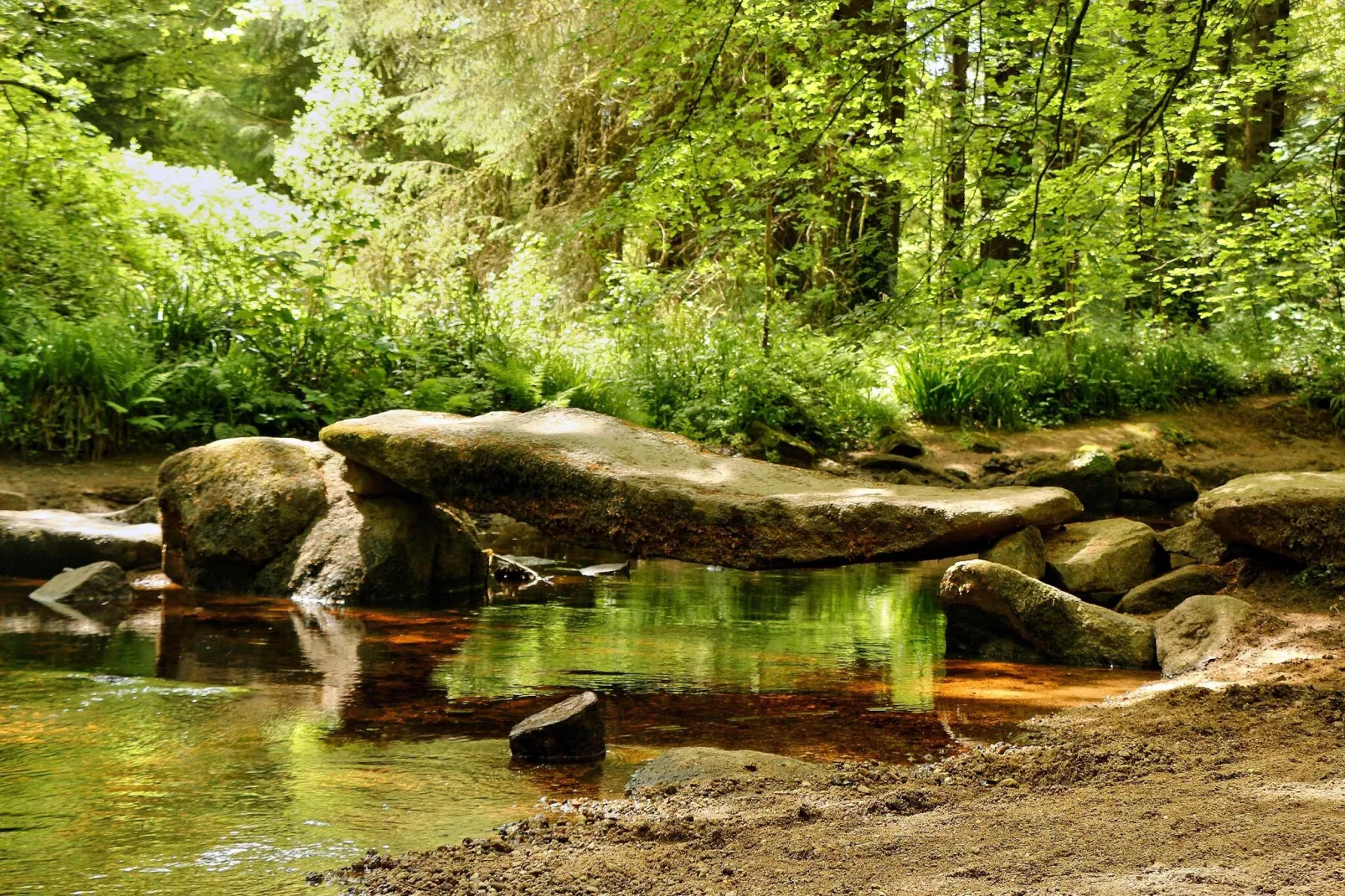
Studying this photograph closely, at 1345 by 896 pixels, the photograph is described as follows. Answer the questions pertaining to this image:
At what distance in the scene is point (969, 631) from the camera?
6336mm

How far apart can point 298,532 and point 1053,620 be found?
5.09m

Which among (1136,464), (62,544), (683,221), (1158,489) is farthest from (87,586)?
(1136,464)

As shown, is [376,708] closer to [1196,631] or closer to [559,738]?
[559,738]

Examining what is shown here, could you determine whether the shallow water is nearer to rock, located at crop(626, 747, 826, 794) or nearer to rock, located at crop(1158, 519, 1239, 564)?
rock, located at crop(626, 747, 826, 794)

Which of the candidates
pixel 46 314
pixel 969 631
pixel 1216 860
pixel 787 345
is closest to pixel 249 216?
pixel 46 314

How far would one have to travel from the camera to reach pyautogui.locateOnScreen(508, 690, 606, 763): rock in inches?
163

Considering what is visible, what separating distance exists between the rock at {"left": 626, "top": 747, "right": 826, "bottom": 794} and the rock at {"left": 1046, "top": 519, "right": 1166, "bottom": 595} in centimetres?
380

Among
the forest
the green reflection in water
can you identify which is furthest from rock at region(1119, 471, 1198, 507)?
the green reflection in water

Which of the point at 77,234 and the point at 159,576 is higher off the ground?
the point at 77,234

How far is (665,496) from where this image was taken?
20.2ft

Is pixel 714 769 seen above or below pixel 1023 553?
below

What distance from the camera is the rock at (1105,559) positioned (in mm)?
7180

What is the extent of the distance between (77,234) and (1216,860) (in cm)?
1225

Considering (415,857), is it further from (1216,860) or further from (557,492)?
(557,492)
